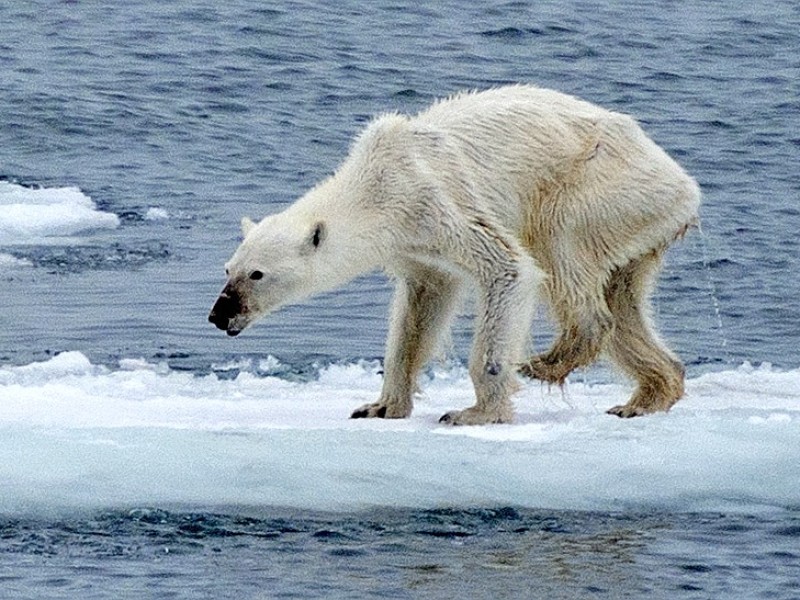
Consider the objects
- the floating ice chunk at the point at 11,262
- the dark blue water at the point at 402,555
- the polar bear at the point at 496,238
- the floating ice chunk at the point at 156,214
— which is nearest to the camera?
the dark blue water at the point at 402,555

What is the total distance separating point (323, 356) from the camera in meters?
13.1

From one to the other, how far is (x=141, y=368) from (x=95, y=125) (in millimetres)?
8784

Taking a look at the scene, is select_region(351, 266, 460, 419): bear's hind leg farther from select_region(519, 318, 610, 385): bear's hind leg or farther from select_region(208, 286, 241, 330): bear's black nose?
select_region(208, 286, 241, 330): bear's black nose

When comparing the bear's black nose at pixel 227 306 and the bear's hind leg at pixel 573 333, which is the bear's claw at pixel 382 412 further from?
the bear's black nose at pixel 227 306

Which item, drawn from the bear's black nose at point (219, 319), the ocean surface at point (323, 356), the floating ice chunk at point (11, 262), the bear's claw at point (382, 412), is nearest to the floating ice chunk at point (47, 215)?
the ocean surface at point (323, 356)

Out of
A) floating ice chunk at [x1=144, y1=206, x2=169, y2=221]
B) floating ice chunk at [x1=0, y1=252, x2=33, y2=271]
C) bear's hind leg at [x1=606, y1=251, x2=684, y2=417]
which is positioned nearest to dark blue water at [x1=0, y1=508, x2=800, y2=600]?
bear's hind leg at [x1=606, y1=251, x2=684, y2=417]

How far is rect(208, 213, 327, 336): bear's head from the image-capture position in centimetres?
986

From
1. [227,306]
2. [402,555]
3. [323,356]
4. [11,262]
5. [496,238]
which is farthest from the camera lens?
[11,262]

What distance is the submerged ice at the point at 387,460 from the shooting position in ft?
30.5

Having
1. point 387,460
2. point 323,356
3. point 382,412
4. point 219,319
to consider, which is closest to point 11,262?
point 323,356

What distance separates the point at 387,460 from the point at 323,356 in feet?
11.9

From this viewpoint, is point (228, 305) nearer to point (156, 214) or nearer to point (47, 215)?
point (47, 215)

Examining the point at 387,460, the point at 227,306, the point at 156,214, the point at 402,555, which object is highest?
the point at 156,214

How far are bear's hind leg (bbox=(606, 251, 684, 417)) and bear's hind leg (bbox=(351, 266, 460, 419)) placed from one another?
2.74 ft
